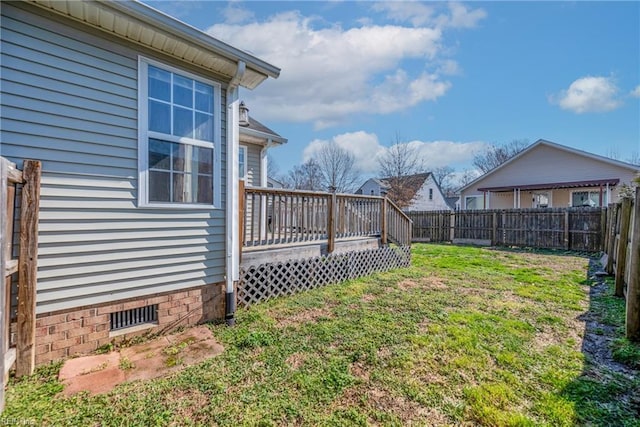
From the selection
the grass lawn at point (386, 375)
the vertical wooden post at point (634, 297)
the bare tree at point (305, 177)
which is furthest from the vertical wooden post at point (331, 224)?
the bare tree at point (305, 177)

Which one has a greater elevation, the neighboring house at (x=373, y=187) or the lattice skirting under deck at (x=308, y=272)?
the neighboring house at (x=373, y=187)

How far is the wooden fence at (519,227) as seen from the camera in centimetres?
1066

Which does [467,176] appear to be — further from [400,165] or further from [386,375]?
[386,375]

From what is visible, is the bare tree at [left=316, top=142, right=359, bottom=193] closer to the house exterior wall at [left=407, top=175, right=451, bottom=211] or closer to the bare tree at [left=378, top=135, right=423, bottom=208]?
the bare tree at [left=378, top=135, right=423, bottom=208]

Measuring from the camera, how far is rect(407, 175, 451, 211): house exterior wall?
93.9 ft

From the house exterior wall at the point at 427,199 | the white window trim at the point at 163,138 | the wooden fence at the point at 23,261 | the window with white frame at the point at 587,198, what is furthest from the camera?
the house exterior wall at the point at 427,199

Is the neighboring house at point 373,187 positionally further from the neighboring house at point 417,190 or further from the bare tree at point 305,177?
the bare tree at point 305,177

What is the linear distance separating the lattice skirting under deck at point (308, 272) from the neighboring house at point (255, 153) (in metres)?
3.71

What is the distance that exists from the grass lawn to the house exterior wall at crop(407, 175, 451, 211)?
24.0 metres

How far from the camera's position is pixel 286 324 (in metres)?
3.78

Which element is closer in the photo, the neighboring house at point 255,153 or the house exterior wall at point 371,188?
the neighboring house at point 255,153

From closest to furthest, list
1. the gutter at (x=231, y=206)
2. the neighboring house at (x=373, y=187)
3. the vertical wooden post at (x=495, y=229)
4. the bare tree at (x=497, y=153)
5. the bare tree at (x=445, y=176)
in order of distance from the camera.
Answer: the gutter at (x=231, y=206) < the vertical wooden post at (x=495, y=229) < the neighboring house at (x=373, y=187) < the bare tree at (x=497, y=153) < the bare tree at (x=445, y=176)

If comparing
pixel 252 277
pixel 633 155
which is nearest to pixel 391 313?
pixel 252 277

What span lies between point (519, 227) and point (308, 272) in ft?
37.1
